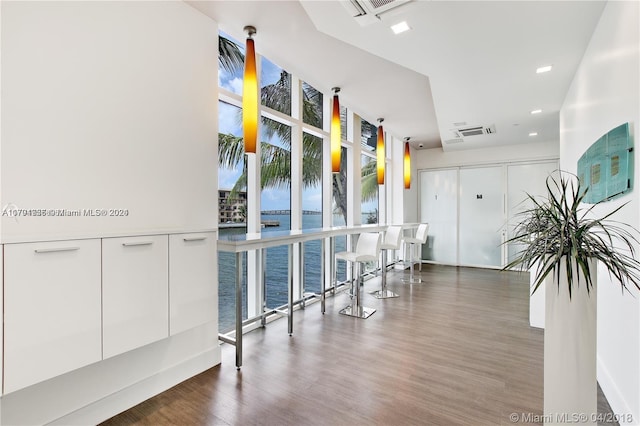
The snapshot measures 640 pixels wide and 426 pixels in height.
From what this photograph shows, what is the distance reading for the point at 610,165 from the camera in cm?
203

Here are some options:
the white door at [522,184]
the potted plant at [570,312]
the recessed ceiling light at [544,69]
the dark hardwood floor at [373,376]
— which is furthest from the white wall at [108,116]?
the white door at [522,184]

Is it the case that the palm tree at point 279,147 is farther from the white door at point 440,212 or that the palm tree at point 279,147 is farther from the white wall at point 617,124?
the white door at point 440,212

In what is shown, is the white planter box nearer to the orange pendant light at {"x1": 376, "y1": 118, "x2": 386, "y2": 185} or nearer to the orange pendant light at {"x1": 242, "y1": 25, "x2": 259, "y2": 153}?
the orange pendant light at {"x1": 242, "y1": 25, "x2": 259, "y2": 153}

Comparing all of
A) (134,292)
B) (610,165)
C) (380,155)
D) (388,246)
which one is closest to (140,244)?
(134,292)

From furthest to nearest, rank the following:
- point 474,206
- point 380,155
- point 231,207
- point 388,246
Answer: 1. point 474,206
2. point 380,155
3. point 388,246
4. point 231,207

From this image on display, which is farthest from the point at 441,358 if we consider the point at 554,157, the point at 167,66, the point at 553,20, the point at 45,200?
the point at 554,157

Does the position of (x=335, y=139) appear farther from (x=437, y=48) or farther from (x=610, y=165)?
(x=610, y=165)

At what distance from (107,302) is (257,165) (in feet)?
6.58

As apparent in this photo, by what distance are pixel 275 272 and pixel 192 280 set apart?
1.40 meters

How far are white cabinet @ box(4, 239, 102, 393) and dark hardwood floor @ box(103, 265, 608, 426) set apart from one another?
2.10 feet

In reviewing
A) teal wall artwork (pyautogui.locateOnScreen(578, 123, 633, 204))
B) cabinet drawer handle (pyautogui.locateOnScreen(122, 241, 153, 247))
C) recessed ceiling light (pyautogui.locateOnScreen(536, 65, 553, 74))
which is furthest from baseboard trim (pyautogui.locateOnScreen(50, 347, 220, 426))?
recessed ceiling light (pyautogui.locateOnScreen(536, 65, 553, 74))

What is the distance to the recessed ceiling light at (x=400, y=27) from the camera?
92.5 inches

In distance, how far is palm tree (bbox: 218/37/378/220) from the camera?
10.7ft

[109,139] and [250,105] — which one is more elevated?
[250,105]
